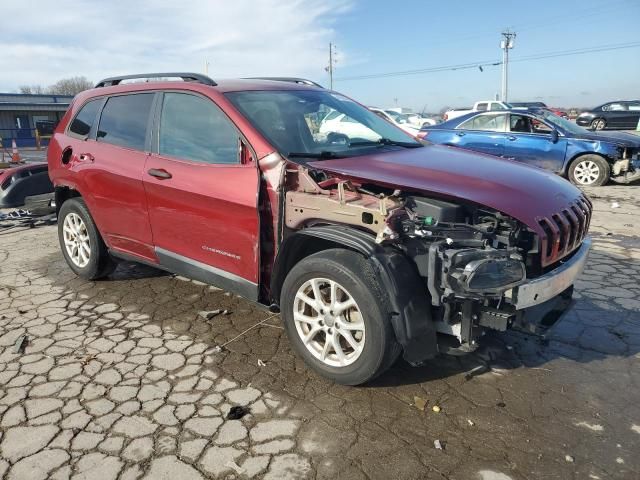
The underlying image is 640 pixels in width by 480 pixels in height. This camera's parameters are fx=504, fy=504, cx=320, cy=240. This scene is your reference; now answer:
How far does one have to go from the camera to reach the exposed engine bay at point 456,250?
8.54 feet

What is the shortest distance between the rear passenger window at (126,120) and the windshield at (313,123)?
0.93 metres

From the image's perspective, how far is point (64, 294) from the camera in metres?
A: 4.77

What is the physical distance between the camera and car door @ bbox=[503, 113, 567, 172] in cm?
1027

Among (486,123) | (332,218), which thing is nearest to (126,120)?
(332,218)

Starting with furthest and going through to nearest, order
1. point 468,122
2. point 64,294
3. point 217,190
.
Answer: point 468,122 < point 64,294 < point 217,190

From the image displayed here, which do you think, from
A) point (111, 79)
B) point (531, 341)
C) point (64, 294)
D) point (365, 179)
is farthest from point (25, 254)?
point (531, 341)

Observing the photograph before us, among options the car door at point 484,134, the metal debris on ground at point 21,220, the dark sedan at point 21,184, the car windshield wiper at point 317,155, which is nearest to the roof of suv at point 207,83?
the car windshield wiper at point 317,155

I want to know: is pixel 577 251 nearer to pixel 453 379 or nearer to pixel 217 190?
pixel 453 379

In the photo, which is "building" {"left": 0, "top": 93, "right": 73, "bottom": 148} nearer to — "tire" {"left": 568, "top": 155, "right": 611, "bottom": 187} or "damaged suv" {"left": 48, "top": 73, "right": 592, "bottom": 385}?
"tire" {"left": 568, "top": 155, "right": 611, "bottom": 187}

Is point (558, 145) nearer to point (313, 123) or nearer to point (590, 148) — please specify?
point (590, 148)

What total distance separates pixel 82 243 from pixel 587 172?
964cm

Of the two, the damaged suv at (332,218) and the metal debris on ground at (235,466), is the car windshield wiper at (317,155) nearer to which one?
the damaged suv at (332,218)

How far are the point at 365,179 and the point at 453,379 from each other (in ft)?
4.59

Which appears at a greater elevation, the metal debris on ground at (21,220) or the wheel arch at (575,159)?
the wheel arch at (575,159)
